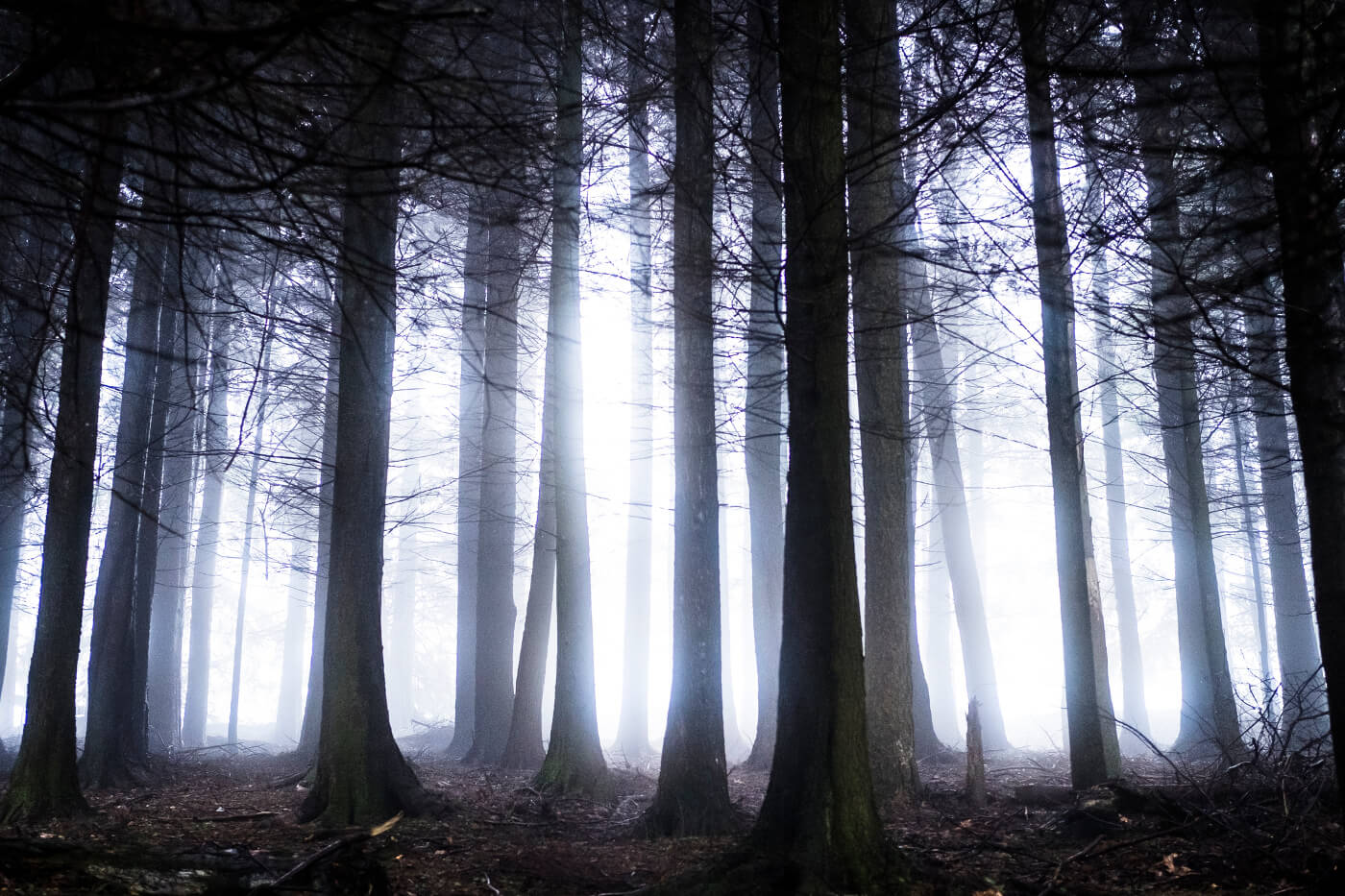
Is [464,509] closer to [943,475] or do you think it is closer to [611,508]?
[611,508]

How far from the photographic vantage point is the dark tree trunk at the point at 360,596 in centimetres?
841

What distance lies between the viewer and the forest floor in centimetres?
518

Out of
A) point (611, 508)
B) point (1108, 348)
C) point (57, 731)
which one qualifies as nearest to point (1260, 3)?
point (57, 731)

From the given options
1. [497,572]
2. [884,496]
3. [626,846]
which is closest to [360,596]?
[626,846]

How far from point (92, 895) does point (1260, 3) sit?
650 cm

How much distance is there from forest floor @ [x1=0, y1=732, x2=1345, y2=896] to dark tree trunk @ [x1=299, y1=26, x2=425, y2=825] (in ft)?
1.39

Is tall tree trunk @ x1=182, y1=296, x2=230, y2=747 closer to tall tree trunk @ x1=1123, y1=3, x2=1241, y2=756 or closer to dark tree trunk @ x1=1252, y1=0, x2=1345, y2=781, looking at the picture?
tall tree trunk @ x1=1123, y1=3, x2=1241, y2=756

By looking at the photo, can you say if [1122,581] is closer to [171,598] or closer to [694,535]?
[694,535]

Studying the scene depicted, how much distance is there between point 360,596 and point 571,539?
308 cm

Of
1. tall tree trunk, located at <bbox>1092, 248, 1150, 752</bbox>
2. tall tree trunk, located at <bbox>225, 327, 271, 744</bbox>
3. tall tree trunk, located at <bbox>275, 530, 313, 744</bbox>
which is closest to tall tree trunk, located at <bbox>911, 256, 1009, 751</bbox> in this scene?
tall tree trunk, located at <bbox>1092, 248, 1150, 752</bbox>

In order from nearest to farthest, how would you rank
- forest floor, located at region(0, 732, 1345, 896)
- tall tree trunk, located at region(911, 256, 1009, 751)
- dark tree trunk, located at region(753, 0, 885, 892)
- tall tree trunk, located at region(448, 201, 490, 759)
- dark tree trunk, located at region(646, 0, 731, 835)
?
1. forest floor, located at region(0, 732, 1345, 896)
2. dark tree trunk, located at region(753, 0, 885, 892)
3. dark tree trunk, located at region(646, 0, 731, 835)
4. tall tree trunk, located at region(448, 201, 490, 759)
5. tall tree trunk, located at region(911, 256, 1009, 751)

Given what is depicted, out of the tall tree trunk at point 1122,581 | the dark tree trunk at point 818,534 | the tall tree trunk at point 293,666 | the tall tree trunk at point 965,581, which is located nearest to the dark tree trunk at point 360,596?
the dark tree trunk at point 818,534

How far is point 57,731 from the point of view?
8.70 m

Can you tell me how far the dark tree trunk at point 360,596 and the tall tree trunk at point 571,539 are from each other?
2314 millimetres
